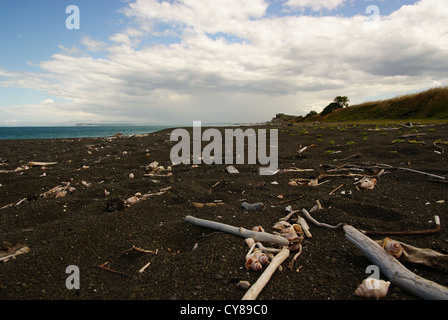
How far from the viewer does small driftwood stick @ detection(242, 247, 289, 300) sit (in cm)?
239

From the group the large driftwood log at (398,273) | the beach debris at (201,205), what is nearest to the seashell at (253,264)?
the large driftwood log at (398,273)

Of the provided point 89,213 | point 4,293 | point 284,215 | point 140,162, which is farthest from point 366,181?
point 140,162

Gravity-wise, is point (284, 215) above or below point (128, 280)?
above

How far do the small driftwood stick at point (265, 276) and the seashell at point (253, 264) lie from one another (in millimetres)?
123

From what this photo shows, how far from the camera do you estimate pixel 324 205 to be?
4512 mm

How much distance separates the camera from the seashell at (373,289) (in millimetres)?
2246

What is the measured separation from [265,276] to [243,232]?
0.94 metres

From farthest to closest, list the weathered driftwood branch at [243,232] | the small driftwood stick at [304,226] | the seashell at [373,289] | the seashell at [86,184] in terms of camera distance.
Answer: the seashell at [86,184] < the small driftwood stick at [304,226] < the weathered driftwood branch at [243,232] < the seashell at [373,289]

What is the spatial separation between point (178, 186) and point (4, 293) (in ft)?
13.2

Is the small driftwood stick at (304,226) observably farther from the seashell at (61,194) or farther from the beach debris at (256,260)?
the seashell at (61,194)

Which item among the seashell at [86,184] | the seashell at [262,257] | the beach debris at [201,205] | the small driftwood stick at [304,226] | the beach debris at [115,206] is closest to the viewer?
the seashell at [262,257]

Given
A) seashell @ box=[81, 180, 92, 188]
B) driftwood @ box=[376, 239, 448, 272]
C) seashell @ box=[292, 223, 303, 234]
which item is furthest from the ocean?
driftwood @ box=[376, 239, 448, 272]

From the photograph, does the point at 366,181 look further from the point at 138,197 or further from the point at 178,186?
the point at 138,197

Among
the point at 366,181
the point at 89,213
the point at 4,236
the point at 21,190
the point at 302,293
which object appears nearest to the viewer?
the point at 302,293
